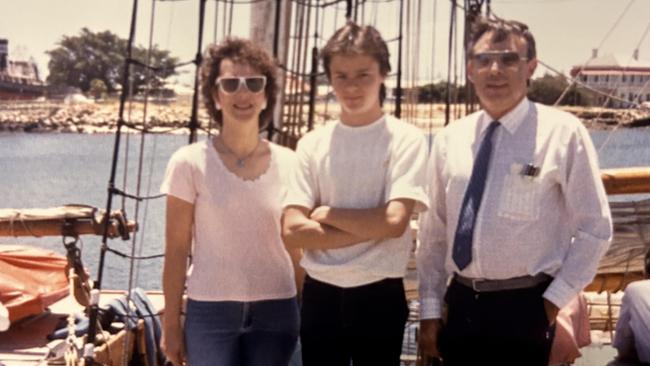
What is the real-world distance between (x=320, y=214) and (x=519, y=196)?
21.9 inches

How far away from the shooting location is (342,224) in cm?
269

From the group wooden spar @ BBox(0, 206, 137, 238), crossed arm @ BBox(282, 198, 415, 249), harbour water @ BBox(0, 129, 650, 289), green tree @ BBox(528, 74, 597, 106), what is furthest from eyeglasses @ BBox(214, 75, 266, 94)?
green tree @ BBox(528, 74, 597, 106)

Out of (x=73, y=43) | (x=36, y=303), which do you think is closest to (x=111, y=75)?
(x=73, y=43)

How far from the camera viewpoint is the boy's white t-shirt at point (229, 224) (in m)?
2.84

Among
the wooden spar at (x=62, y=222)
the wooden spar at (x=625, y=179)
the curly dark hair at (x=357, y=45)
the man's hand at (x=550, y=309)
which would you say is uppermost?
the curly dark hair at (x=357, y=45)

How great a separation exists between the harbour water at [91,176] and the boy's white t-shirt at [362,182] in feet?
36.7

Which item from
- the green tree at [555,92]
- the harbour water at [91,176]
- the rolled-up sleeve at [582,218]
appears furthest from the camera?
the green tree at [555,92]

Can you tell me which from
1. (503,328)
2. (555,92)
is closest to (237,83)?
(503,328)

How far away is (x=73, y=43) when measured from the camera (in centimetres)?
6047

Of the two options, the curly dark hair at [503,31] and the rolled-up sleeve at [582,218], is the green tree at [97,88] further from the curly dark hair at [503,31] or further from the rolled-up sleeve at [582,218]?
the rolled-up sleeve at [582,218]

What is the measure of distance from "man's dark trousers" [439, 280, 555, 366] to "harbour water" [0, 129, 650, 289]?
1134 centimetres

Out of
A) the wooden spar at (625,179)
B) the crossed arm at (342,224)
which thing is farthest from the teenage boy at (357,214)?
the wooden spar at (625,179)

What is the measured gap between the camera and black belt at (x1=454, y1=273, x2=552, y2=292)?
268 cm

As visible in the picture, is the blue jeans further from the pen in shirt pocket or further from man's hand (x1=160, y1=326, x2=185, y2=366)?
the pen in shirt pocket
